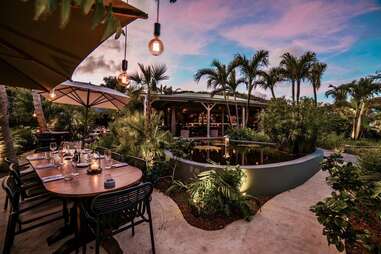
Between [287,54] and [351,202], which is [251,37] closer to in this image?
[287,54]

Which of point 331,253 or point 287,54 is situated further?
point 287,54

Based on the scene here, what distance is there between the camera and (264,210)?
3.61 m

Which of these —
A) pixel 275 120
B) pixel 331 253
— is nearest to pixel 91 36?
pixel 331 253

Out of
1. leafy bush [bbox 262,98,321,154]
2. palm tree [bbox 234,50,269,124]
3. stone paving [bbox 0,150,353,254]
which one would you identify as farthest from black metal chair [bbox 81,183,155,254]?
palm tree [bbox 234,50,269,124]

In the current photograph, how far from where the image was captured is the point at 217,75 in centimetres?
1165

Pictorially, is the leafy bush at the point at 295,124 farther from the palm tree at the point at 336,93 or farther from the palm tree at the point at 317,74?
the palm tree at the point at 336,93

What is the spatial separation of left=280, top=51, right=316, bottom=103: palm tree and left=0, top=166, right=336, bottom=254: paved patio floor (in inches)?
516

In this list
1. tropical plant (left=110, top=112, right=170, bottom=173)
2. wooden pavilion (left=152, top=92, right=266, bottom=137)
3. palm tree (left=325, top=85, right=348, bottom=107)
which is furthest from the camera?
palm tree (left=325, top=85, right=348, bottom=107)

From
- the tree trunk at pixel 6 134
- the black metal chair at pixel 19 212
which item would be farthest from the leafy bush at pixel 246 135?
the tree trunk at pixel 6 134

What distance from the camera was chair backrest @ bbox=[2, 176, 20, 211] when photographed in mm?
2092

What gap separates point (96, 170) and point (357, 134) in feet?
61.3

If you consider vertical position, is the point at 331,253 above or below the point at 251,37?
below

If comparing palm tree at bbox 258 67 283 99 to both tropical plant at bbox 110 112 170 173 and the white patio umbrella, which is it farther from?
the white patio umbrella

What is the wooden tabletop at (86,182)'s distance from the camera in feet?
6.68
